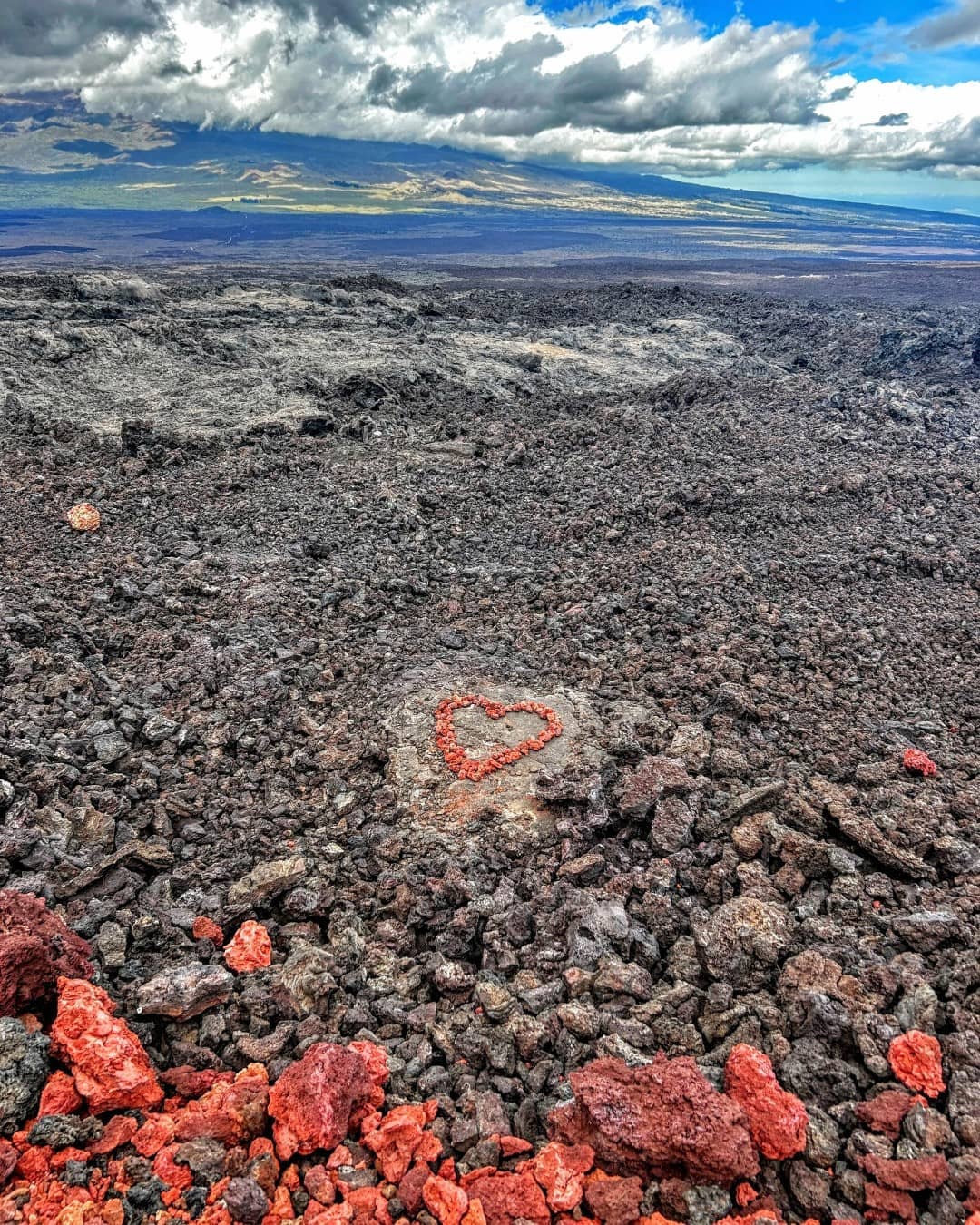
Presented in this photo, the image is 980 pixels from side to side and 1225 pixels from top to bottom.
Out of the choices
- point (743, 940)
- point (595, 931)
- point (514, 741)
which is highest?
point (743, 940)

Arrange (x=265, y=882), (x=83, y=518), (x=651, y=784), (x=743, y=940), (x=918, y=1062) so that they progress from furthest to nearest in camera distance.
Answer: (x=83, y=518) < (x=651, y=784) < (x=265, y=882) < (x=743, y=940) < (x=918, y=1062)

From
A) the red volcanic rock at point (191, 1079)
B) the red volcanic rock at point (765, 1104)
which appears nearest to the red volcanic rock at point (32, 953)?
the red volcanic rock at point (191, 1079)

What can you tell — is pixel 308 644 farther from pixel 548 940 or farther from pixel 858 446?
pixel 858 446

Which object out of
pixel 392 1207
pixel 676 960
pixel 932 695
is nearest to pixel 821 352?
pixel 932 695

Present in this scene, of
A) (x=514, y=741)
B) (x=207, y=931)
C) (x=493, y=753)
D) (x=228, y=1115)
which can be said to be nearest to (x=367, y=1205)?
(x=228, y=1115)

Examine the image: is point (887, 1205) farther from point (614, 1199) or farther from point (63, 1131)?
point (63, 1131)
